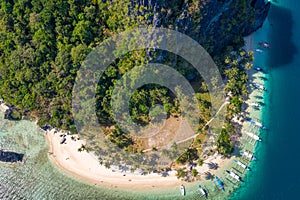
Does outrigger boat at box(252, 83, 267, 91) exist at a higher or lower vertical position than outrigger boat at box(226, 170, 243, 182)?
higher

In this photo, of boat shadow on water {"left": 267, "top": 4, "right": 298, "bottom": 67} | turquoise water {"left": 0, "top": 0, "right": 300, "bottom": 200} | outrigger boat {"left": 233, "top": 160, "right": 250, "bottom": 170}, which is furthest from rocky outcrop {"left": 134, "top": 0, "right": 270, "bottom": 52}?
outrigger boat {"left": 233, "top": 160, "right": 250, "bottom": 170}

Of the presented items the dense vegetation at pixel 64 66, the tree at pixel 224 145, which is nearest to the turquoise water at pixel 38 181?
the dense vegetation at pixel 64 66

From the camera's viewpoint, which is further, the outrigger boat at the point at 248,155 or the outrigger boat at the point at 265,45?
the outrigger boat at the point at 265,45

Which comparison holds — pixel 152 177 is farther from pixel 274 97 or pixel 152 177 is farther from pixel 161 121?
pixel 274 97

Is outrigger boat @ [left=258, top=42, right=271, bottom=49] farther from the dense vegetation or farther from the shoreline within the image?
the shoreline

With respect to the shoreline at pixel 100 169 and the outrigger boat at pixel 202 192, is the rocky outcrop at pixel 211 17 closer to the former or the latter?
the shoreline at pixel 100 169

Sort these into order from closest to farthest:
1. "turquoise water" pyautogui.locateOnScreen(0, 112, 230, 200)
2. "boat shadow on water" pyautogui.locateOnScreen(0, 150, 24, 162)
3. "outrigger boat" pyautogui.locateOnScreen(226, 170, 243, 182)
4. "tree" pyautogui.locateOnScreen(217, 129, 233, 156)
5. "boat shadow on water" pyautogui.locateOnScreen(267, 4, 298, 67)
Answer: "outrigger boat" pyautogui.locateOnScreen(226, 170, 243, 182)
"turquoise water" pyautogui.locateOnScreen(0, 112, 230, 200)
"tree" pyautogui.locateOnScreen(217, 129, 233, 156)
"boat shadow on water" pyautogui.locateOnScreen(0, 150, 24, 162)
"boat shadow on water" pyautogui.locateOnScreen(267, 4, 298, 67)


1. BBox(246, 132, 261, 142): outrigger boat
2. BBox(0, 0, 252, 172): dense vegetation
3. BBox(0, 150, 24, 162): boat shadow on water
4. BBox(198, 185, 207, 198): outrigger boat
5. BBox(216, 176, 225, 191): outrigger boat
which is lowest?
BBox(198, 185, 207, 198): outrigger boat
